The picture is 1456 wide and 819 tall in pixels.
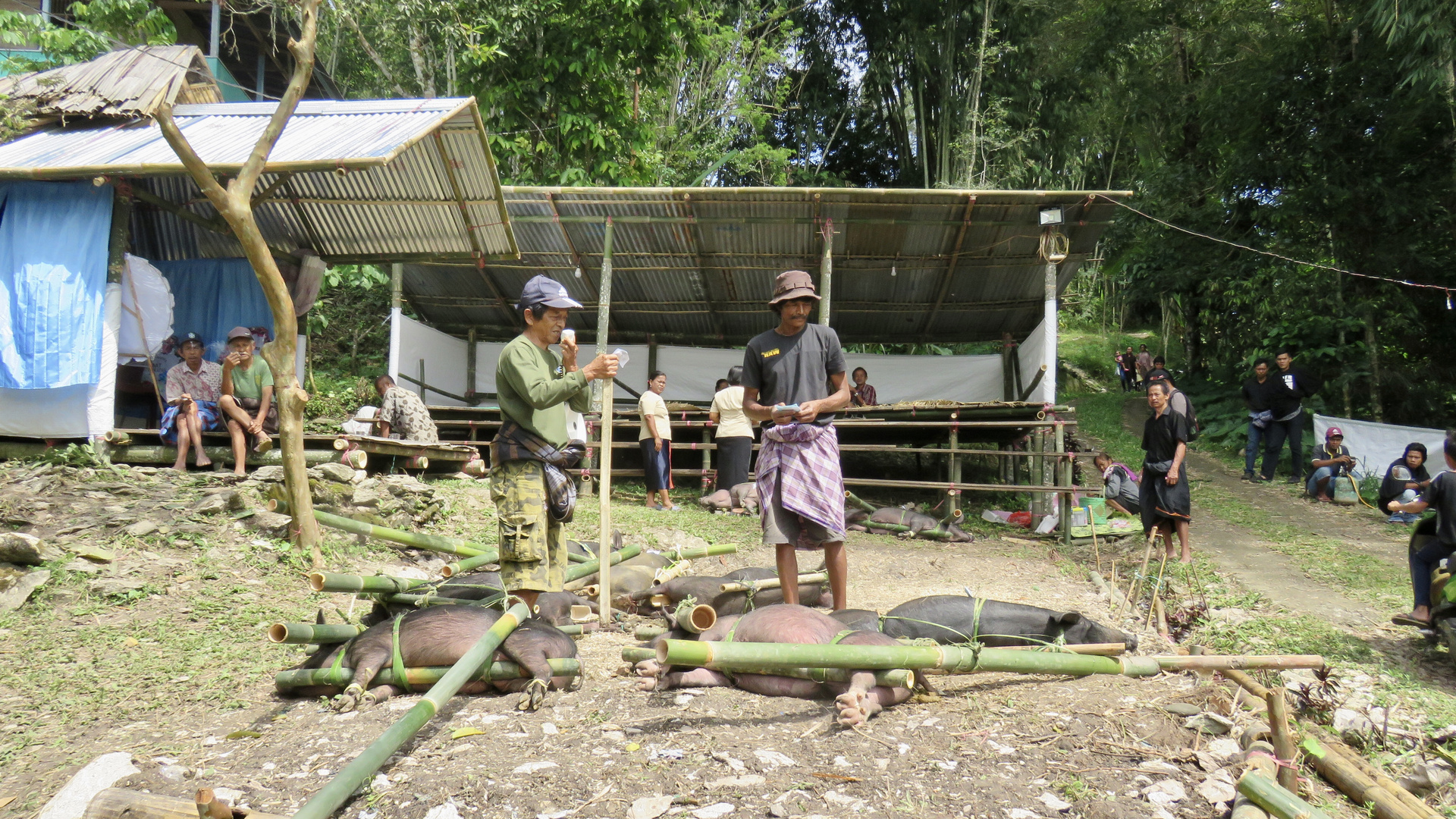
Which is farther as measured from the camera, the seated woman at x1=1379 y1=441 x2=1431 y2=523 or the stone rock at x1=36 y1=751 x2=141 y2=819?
the seated woman at x1=1379 y1=441 x2=1431 y2=523

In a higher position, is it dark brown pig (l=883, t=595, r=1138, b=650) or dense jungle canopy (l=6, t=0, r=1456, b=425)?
dense jungle canopy (l=6, t=0, r=1456, b=425)

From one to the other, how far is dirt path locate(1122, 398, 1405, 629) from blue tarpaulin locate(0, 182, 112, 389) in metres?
9.50

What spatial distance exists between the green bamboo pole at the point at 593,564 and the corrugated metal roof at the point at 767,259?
5.25 meters

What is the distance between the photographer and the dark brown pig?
4180mm

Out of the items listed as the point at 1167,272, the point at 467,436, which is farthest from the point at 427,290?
the point at 1167,272

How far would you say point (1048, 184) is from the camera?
19.5 m

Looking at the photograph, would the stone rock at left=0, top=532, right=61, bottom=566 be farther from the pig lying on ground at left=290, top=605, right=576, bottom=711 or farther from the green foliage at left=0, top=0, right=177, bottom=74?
the green foliage at left=0, top=0, right=177, bottom=74

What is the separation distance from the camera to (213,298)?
369 inches

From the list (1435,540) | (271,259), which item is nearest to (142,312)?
(271,259)

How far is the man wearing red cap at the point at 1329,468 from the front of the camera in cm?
1071

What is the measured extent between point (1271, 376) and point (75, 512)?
12.5m

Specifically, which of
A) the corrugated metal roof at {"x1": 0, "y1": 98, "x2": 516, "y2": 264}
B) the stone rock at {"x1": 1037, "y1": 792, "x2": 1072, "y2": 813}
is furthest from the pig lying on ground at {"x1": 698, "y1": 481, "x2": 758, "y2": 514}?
the stone rock at {"x1": 1037, "y1": 792, "x2": 1072, "y2": 813}

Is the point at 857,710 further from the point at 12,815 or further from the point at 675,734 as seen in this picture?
the point at 12,815

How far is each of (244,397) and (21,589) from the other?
3054mm
